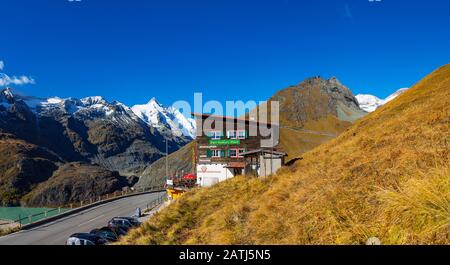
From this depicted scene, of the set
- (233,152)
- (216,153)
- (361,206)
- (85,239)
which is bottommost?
(85,239)

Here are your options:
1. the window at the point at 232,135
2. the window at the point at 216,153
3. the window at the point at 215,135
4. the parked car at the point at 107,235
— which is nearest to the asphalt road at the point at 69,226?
the parked car at the point at 107,235

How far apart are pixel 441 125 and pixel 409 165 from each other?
5799mm

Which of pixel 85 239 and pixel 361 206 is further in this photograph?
pixel 85 239

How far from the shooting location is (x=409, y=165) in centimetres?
1016

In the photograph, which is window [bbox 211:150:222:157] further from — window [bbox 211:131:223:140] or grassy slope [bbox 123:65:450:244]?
grassy slope [bbox 123:65:450:244]

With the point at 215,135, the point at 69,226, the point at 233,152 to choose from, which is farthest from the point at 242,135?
the point at 69,226

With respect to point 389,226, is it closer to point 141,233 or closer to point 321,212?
point 321,212

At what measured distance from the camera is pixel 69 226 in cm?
3647

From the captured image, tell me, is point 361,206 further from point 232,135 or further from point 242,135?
point 232,135

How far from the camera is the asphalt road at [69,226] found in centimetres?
2916

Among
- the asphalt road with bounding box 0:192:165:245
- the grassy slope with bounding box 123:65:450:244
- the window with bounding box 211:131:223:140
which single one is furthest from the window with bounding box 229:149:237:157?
the grassy slope with bounding box 123:65:450:244

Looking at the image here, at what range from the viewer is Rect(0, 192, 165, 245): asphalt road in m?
29.2

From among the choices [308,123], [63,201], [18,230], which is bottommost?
[63,201]
